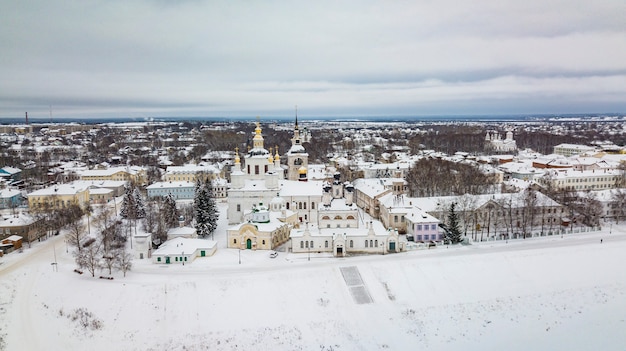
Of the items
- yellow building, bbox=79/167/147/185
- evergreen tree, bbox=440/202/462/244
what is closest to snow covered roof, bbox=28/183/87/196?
yellow building, bbox=79/167/147/185

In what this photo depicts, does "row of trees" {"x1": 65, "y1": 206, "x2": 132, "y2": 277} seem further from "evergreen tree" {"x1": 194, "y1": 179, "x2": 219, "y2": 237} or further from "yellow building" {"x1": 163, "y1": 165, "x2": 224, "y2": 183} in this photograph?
"yellow building" {"x1": 163, "y1": 165, "x2": 224, "y2": 183}

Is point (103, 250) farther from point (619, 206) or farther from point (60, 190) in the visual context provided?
point (619, 206)

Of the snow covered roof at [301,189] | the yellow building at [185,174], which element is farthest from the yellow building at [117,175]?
the snow covered roof at [301,189]

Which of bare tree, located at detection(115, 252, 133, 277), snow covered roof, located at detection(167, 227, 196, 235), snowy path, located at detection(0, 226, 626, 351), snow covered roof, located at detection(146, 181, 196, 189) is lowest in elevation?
snowy path, located at detection(0, 226, 626, 351)

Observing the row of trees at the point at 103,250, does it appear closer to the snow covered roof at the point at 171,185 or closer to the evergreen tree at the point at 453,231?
the snow covered roof at the point at 171,185

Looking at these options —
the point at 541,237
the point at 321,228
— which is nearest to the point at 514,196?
the point at 541,237

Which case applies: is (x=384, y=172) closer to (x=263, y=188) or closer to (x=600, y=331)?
(x=263, y=188)
